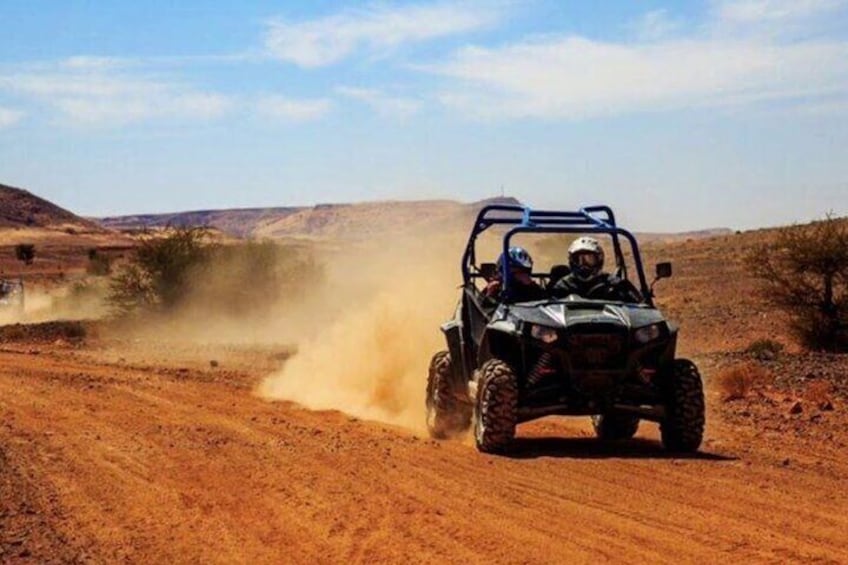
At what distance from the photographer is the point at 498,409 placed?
10914 millimetres

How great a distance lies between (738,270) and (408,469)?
48003mm

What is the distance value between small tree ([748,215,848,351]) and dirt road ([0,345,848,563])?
15.2m

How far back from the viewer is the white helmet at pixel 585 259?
484 inches

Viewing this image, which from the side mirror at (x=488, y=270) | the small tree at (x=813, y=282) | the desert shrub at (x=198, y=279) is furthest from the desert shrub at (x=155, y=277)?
the side mirror at (x=488, y=270)

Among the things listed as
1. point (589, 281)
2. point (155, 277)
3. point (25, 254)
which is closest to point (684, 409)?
point (589, 281)

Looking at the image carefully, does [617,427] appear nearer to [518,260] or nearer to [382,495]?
[518,260]

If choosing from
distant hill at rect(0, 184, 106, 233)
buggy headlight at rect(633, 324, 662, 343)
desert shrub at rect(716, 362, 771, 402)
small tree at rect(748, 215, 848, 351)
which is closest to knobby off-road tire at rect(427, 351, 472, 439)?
buggy headlight at rect(633, 324, 662, 343)

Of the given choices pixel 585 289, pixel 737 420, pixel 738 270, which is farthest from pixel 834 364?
pixel 738 270

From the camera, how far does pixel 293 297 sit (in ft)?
150

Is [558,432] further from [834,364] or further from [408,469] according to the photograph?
[834,364]

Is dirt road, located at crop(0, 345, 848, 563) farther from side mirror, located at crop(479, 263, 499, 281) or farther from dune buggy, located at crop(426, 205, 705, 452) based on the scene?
side mirror, located at crop(479, 263, 499, 281)

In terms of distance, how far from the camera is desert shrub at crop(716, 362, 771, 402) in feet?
58.5

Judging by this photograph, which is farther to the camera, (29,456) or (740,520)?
(29,456)

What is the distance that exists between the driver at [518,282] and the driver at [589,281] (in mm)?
205
